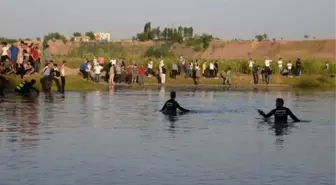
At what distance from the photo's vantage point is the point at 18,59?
→ 42.9 meters

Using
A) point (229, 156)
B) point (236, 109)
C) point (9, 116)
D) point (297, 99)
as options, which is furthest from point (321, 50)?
point (229, 156)

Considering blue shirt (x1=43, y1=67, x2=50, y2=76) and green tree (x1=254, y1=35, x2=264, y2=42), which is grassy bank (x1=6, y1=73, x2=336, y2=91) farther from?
green tree (x1=254, y1=35, x2=264, y2=42)

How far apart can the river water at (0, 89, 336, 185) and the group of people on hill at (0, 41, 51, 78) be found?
6.31 metres

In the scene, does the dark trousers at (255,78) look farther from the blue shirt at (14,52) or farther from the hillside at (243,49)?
the hillside at (243,49)

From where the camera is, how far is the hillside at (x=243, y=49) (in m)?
117

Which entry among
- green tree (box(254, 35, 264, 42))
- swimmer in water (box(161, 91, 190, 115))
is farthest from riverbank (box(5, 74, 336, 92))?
green tree (box(254, 35, 264, 42))

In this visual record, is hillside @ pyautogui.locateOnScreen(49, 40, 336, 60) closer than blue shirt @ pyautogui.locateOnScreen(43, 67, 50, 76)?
No

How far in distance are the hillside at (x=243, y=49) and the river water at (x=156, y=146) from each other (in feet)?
268

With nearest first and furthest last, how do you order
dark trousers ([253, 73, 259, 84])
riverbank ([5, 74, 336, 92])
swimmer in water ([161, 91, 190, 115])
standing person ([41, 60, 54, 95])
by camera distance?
1. swimmer in water ([161, 91, 190, 115])
2. standing person ([41, 60, 54, 95])
3. riverbank ([5, 74, 336, 92])
4. dark trousers ([253, 73, 259, 84])

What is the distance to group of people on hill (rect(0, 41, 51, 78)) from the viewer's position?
4245 cm

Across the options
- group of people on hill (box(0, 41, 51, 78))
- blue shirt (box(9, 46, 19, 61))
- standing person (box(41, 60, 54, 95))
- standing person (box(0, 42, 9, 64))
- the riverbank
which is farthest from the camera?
→ the riverbank

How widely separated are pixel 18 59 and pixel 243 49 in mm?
83972

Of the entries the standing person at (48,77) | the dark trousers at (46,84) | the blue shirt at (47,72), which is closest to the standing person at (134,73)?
the dark trousers at (46,84)

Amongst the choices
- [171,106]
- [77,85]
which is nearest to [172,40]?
[77,85]
